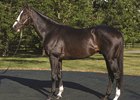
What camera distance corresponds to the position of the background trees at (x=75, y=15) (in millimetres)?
25875

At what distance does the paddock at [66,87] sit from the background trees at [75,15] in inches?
402

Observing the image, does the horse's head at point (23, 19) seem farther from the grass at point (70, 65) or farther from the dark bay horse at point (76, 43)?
the grass at point (70, 65)

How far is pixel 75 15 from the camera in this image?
26.0m

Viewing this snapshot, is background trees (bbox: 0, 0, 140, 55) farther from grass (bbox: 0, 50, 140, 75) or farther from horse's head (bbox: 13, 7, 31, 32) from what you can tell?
horse's head (bbox: 13, 7, 31, 32)

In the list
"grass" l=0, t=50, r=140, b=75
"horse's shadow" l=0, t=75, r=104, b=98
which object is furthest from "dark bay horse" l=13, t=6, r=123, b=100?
"grass" l=0, t=50, r=140, b=75

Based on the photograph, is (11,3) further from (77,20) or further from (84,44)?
(84,44)

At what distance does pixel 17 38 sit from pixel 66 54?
19.2 m

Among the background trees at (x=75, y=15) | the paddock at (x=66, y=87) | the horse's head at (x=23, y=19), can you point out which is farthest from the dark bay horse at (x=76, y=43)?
the background trees at (x=75, y=15)

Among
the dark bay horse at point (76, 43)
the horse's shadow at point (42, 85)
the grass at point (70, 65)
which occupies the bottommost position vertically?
the grass at point (70, 65)

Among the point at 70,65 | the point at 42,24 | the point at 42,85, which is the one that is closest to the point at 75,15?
the point at 70,65

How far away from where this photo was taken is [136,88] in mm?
12508

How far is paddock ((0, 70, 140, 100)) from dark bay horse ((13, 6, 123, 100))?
0.66m

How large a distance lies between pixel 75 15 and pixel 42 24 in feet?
50.6

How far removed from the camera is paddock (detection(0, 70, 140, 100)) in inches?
422
